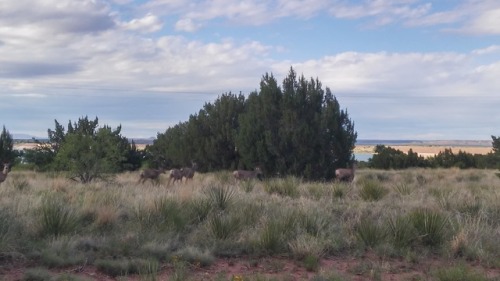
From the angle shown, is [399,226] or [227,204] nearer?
[399,226]

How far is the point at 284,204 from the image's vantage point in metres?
15.8

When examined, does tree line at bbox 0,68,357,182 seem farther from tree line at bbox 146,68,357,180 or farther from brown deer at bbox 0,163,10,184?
brown deer at bbox 0,163,10,184

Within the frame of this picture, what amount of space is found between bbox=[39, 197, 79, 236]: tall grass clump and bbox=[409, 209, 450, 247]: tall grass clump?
6408 millimetres

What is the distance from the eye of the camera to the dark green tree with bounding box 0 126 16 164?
125 ft

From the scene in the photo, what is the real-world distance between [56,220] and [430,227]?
691cm

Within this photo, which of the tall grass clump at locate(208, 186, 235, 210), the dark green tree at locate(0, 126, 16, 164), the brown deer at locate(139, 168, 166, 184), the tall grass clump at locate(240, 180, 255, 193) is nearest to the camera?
the tall grass clump at locate(208, 186, 235, 210)

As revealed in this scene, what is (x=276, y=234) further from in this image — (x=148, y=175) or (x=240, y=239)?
→ (x=148, y=175)

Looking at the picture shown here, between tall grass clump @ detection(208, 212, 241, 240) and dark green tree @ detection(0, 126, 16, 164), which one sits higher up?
dark green tree @ detection(0, 126, 16, 164)

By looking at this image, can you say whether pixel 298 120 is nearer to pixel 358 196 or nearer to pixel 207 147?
pixel 207 147

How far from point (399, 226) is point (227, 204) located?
13.1ft

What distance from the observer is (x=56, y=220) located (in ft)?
40.3

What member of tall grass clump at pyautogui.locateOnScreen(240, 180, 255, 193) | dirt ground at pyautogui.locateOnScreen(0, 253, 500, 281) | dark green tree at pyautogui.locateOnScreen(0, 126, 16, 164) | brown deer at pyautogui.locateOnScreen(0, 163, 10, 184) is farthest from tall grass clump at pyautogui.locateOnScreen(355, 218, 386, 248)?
dark green tree at pyautogui.locateOnScreen(0, 126, 16, 164)

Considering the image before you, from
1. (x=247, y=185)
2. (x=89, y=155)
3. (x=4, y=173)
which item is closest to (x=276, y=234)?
(x=247, y=185)

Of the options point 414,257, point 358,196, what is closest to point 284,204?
point 358,196
